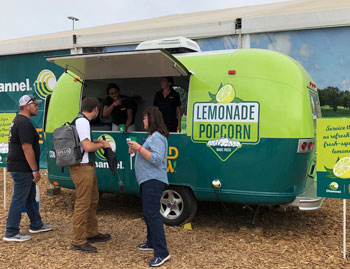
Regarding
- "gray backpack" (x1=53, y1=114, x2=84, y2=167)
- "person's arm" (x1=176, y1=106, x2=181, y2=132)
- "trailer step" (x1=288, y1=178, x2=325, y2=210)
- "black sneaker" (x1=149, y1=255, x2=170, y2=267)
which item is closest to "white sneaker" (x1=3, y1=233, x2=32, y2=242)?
"gray backpack" (x1=53, y1=114, x2=84, y2=167)

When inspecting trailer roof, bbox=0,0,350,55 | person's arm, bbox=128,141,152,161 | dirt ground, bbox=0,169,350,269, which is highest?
trailer roof, bbox=0,0,350,55

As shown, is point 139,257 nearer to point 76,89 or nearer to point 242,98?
point 242,98

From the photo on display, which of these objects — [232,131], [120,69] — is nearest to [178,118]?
[232,131]

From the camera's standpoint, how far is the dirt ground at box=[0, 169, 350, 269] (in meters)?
4.21

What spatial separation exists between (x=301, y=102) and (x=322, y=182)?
1053mm

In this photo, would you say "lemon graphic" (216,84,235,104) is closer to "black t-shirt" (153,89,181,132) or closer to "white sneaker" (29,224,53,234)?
"black t-shirt" (153,89,181,132)

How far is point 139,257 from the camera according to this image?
4.31 metres

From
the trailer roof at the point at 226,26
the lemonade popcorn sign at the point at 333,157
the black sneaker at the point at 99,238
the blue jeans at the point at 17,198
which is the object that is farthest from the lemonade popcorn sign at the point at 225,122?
the trailer roof at the point at 226,26

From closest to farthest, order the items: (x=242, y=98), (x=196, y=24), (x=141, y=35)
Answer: (x=242, y=98) → (x=196, y=24) → (x=141, y=35)

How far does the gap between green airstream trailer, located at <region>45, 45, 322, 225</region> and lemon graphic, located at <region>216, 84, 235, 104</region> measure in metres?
0.01

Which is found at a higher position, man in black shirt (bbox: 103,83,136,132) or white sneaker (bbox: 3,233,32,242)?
man in black shirt (bbox: 103,83,136,132)

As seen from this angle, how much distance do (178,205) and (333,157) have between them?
7.60 ft

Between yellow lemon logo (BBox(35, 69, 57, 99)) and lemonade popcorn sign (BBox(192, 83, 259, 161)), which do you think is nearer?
lemonade popcorn sign (BBox(192, 83, 259, 161))

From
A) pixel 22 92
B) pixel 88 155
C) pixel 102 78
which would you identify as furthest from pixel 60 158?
pixel 22 92
